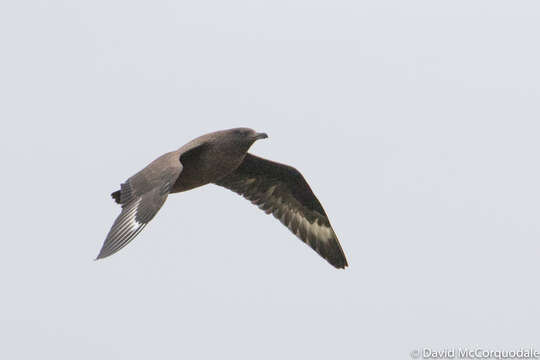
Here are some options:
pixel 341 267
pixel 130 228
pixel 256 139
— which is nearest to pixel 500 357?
pixel 341 267

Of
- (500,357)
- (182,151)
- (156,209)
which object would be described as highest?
(182,151)

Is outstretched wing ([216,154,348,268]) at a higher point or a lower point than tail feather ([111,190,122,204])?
higher

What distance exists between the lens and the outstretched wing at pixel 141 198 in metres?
12.1

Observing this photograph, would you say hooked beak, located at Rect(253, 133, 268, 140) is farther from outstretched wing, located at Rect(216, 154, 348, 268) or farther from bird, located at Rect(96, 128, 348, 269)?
outstretched wing, located at Rect(216, 154, 348, 268)

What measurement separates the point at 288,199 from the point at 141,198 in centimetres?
341

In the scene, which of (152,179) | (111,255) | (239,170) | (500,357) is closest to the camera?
(111,255)

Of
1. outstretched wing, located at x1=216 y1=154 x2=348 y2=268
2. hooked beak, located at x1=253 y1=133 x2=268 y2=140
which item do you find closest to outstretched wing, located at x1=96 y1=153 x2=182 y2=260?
hooked beak, located at x1=253 y1=133 x2=268 y2=140

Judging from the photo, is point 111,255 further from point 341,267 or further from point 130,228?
point 341,267

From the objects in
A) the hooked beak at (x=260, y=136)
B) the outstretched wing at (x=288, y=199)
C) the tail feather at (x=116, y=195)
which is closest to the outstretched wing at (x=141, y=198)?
the tail feather at (x=116, y=195)

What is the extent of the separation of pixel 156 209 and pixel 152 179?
551mm

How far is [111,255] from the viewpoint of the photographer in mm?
11836

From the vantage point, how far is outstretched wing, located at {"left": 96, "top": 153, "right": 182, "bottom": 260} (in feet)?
39.7

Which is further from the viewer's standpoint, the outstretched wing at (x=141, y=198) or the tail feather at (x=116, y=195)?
the tail feather at (x=116, y=195)

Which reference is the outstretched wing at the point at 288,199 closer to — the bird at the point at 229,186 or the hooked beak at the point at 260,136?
the bird at the point at 229,186
